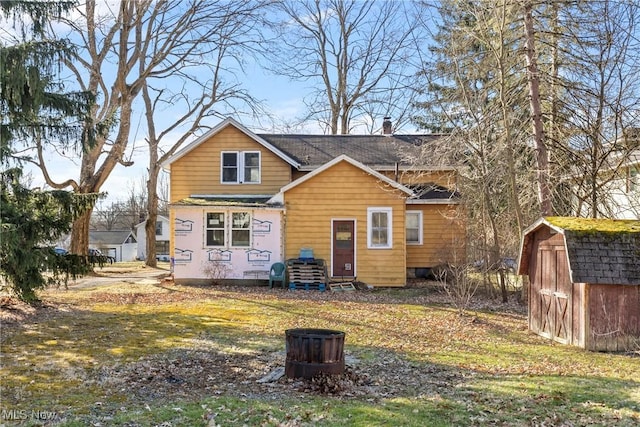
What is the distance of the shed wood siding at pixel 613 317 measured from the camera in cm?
1023

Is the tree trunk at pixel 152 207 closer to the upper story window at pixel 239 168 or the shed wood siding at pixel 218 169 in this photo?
the shed wood siding at pixel 218 169

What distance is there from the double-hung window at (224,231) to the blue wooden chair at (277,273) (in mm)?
1321

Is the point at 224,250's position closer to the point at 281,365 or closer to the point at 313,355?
the point at 281,365

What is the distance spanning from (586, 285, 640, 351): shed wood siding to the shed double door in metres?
0.61

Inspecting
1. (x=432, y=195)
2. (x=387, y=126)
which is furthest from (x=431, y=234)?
(x=387, y=126)

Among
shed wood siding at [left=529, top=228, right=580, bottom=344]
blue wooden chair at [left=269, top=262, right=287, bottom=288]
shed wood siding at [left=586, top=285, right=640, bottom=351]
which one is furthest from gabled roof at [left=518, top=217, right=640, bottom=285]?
blue wooden chair at [left=269, top=262, right=287, bottom=288]

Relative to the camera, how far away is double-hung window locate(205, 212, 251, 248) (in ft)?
65.1

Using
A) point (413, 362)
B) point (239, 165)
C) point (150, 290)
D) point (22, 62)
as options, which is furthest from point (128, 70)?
point (413, 362)

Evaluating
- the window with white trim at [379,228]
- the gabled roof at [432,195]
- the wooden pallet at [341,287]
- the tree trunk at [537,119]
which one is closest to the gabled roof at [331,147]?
the gabled roof at [432,195]

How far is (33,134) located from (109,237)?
5958cm

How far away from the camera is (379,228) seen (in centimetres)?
1998

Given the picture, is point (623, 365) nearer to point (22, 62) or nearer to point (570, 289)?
point (570, 289)

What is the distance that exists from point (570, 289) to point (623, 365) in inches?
79.7

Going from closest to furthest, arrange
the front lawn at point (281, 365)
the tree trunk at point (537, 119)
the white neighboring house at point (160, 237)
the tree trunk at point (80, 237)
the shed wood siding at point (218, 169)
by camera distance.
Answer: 1. the front lawn at point (281, 365)
2. the tree trunk at point (537, 119)
3. the shed wood siding at point (218, 169)
4. the tree trunk at point (80, 237)
5. the white neighboring house at point (160, 237)
